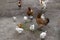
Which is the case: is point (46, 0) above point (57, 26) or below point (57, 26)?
above

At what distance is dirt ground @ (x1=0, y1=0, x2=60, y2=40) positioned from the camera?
5.05ft

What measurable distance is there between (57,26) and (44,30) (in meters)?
0.15

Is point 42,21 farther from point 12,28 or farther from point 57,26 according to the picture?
point 12,28

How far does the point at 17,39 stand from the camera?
1504 mm

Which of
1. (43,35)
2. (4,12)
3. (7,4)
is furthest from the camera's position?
(7,4)

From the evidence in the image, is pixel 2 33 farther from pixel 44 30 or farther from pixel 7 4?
pixel 7 4

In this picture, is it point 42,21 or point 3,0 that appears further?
point 3,0

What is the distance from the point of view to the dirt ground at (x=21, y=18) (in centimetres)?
154

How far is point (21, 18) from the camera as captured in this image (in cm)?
185

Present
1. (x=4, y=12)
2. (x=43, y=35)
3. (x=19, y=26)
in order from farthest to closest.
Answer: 1. (x=4, y=12)
2. (x=19, y=26)
3. (x=43, y=35)

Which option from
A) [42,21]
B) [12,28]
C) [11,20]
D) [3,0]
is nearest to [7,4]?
[3,0]

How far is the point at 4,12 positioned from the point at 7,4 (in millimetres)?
186

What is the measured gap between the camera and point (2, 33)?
5.24ft

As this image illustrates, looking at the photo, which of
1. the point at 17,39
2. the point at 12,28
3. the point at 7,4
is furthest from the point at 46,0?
the point at 17,39
